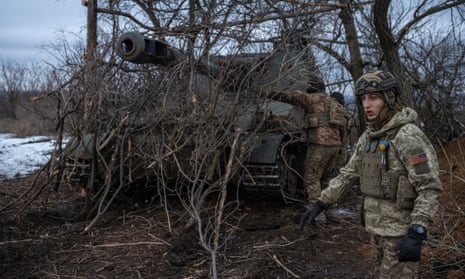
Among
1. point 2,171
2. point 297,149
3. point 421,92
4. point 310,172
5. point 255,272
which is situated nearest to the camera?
point 255,272

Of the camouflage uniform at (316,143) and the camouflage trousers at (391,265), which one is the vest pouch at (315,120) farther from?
the camouflage trousers at (391,265)

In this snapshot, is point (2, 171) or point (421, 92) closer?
point (421, 92)

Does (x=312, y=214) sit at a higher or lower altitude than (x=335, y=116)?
lower

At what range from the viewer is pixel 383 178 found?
2.90m

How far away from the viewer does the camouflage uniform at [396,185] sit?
267cm

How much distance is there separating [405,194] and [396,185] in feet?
0.25

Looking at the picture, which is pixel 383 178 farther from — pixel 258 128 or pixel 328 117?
pixel 328 117

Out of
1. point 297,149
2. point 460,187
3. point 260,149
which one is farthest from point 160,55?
point 460,187

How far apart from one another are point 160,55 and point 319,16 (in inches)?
117

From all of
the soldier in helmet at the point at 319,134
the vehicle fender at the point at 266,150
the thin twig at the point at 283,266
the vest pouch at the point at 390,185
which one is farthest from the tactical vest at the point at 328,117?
the vest pouch at the point at 390,185

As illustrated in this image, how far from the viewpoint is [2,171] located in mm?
11156

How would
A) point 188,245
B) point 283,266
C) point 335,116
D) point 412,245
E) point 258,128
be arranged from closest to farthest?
point 412,245 → point 283,266 → point 188,245 → point 258,128 → point 335,116

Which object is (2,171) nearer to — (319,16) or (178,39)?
(178,39)

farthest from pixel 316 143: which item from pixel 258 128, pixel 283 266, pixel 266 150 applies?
pixel 283 266
